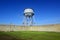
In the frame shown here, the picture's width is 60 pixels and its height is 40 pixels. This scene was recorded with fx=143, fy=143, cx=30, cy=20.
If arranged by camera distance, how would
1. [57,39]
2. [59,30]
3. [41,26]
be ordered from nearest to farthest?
[57,39] < [59,30] < [41,26]

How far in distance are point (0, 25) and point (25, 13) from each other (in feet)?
→ 36.0

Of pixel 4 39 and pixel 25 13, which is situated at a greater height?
pixel 25 13

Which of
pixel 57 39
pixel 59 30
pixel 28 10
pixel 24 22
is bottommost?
pixel 57 39

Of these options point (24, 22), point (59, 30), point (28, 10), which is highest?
point (28, 10)

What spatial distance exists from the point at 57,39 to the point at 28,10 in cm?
2030

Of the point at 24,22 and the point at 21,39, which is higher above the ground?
the point at 24,22

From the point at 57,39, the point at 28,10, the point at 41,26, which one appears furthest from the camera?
the point at 28,10

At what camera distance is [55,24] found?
29.8 metres

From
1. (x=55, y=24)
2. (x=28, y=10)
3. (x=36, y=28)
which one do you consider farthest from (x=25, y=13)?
(x=55, y=24)

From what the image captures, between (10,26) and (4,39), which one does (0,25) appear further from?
(4,39)

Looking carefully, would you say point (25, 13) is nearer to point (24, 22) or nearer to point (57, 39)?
point (24, 22)

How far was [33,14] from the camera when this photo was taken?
40.5 metres

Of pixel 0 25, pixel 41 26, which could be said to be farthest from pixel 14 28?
pixel 41 26

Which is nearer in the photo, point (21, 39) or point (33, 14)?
point (21, 39)
